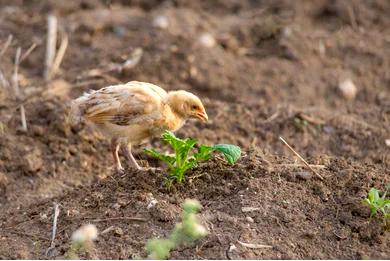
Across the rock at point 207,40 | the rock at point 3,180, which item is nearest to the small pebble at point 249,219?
the rock at point 3,180

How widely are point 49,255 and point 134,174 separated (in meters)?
1.06

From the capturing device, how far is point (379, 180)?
241 inches

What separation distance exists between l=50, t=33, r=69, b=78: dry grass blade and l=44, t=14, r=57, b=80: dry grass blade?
0.04m

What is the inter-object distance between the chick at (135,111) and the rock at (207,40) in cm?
389

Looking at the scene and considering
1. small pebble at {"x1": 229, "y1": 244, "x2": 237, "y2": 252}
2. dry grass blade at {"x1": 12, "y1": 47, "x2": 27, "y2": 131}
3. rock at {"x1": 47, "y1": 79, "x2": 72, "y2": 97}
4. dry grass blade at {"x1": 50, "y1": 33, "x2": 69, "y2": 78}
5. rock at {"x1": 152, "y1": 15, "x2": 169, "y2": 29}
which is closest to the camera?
small pebble at {"x1": 229, "y1": 244, "x2": 237, "y2": 252}

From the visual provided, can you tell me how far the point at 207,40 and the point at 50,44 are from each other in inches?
80.6

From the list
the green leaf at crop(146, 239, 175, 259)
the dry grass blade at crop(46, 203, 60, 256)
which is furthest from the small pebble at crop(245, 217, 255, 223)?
the dry grass blade at crop(46, 203, 60, 256)

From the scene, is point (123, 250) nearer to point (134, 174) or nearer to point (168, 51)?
point (134, 174)

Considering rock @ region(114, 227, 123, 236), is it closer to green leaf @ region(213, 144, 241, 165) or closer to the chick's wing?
green leaf @ region(213, 144, 241, 165)

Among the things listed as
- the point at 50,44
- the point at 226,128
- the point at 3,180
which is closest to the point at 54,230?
the point at 3,180

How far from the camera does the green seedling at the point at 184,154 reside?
5801mm

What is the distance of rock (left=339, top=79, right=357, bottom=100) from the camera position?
399 inches

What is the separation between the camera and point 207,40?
426 inches

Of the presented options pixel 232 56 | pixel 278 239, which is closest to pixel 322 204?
pixel 278 239
